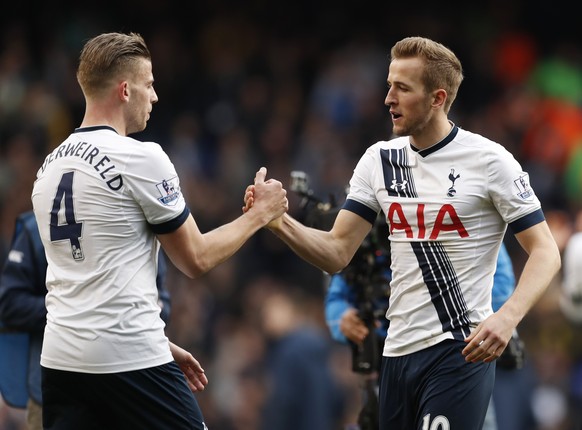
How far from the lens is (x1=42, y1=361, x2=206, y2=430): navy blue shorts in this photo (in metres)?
5.32

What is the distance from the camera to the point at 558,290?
43.2 ft

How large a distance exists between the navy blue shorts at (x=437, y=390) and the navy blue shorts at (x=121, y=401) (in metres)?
1.02

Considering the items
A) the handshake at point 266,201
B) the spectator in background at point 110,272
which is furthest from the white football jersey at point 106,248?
the handshake at point 266,201

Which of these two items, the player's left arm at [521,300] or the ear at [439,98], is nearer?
the player's left arm at [521,300]

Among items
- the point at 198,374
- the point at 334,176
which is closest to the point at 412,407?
the point at 198,374

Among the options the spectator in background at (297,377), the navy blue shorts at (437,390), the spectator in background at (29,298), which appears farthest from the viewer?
the spectator in background at (297,377)

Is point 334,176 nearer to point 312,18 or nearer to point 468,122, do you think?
point 468,122

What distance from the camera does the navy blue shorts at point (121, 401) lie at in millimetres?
5320

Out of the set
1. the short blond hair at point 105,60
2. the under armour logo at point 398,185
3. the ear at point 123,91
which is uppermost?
the short blond hair at point 105,60

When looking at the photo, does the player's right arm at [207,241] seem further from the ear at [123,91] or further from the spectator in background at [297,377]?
the spectator in background at [297,377]

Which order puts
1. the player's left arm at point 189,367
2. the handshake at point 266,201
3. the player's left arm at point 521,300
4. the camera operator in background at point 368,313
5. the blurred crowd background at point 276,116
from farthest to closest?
the blurred crowd background at point 276,116, the camera operator in background at point 368,313, the handshake at point 266,201, the player's left arm at point 189,367, the player's left arm at point 521,300

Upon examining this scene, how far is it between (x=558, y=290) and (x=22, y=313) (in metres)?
7.54

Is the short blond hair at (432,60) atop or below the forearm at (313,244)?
atop

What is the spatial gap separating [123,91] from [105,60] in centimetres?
16
